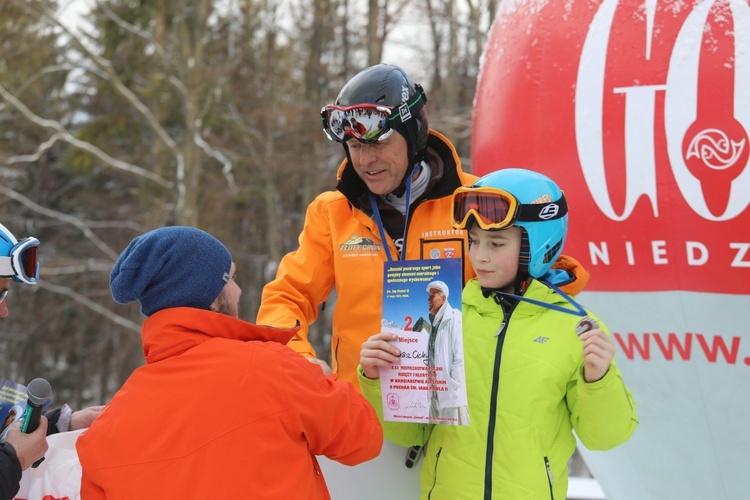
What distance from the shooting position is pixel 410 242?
3256mm

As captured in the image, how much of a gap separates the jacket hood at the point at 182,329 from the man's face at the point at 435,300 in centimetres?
56

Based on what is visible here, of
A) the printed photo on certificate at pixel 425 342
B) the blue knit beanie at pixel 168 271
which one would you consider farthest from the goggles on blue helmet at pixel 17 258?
the printed photo on certificate at pixel 425 342

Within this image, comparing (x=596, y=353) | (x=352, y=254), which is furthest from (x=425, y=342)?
(x=352, y=254)

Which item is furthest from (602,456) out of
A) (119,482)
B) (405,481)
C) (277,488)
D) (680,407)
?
(119,482)

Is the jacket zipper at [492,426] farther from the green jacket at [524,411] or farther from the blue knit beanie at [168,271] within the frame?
the blue knit beanie at [168,271]

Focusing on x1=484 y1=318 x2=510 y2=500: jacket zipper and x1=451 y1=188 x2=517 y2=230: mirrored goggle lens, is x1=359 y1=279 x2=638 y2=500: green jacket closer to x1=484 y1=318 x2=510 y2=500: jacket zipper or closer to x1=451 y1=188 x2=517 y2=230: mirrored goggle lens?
x1=484 y1=318 x2=510 y2=500: jacket zipper

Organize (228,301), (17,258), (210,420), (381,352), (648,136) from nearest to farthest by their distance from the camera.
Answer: (210,420) → (228,301) → (381,352) → (17,258) → (648,136)

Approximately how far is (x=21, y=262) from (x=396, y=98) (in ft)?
Answer: 4.70

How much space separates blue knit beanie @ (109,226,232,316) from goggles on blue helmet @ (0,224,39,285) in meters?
0.62

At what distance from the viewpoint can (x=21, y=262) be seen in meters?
2.99

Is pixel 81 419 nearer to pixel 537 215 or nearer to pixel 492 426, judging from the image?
pixel 492 426

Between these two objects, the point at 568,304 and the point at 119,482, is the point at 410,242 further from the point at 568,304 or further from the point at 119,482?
the point at 119,482

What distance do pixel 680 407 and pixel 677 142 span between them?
1092mm

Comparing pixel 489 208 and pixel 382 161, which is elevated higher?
pixel 382 161
